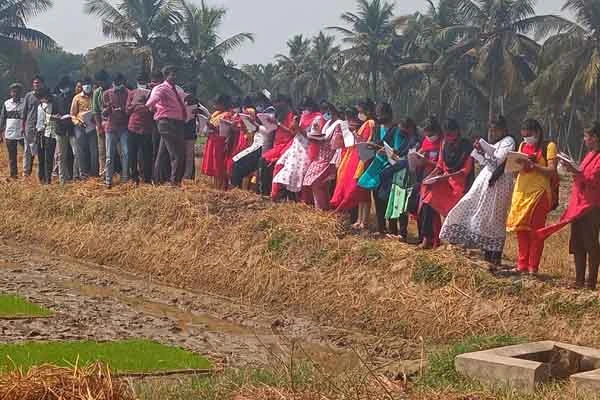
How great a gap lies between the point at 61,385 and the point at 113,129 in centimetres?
986

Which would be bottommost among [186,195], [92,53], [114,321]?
[114,321]

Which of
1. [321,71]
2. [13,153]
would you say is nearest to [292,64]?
[321,71]

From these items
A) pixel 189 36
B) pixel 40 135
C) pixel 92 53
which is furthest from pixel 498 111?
pixel 40 135

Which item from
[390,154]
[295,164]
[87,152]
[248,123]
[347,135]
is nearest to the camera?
[390,154]

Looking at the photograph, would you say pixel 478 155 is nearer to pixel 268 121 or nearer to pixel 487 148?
pixel 487 148

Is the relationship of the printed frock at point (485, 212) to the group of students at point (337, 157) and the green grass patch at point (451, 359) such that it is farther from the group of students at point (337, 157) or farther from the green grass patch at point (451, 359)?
the green grass patch at point (451, 359)

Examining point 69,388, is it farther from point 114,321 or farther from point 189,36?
point 189,36

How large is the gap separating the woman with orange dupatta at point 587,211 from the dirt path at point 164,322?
2.07 m

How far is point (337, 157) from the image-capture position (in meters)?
12.8

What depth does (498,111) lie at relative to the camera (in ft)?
151

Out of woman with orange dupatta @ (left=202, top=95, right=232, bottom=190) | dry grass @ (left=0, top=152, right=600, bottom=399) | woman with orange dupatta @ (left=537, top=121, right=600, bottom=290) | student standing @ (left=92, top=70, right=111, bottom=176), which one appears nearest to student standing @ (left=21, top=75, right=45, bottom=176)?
dry grass @ (left=0, top=152, right=600, bottom=399)

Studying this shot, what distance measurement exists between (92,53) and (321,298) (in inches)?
1267

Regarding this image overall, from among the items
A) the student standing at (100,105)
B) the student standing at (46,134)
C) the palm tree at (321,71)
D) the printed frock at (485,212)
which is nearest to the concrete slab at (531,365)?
the printed frock at (485,212)

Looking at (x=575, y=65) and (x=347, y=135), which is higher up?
(x=575, y=65)
